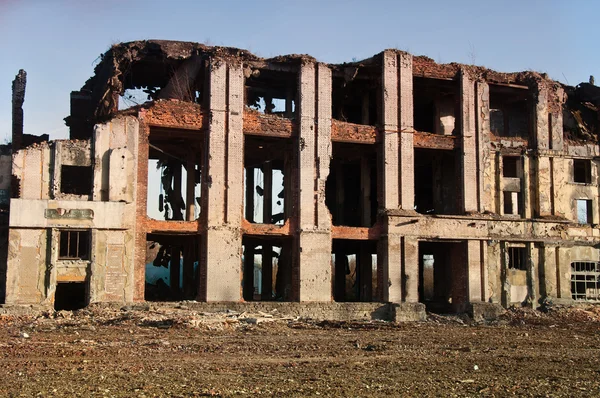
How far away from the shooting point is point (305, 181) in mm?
25828

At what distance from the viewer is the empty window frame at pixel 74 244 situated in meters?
23.4

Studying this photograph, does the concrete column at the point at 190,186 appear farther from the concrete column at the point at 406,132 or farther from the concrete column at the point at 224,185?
the concrete column at the point at 406,132

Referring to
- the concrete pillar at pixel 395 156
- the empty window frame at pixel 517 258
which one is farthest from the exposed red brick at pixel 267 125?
the empty window frame at pixel 517 258

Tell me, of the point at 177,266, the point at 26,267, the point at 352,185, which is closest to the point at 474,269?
the point at 352,185

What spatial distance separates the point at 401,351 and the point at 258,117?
12.1m

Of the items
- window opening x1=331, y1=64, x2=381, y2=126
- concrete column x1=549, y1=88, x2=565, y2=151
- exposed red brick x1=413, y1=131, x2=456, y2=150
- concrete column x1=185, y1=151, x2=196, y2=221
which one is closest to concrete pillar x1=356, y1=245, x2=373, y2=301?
window opening x1=331, y1=64, x2=381, y2=126

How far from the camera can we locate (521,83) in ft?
95.6

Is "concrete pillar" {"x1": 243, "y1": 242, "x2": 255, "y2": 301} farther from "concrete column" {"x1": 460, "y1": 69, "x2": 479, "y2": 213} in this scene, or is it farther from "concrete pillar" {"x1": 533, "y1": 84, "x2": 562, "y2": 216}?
"concrete pillar" {"x1": 533, "y1": 84, "x2": 562, "y2": 216}

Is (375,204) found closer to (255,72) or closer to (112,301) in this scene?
(255,72)

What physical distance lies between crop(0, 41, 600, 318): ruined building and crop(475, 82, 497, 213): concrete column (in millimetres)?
73

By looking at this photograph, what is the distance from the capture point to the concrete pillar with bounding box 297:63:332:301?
25391 mm

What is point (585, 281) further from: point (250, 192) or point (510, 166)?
point (250, 192)

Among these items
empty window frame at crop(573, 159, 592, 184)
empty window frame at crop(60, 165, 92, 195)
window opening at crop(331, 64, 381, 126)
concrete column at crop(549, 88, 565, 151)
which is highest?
window opening at crop(331, 64, 381, 126)

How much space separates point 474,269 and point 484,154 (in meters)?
4.35
